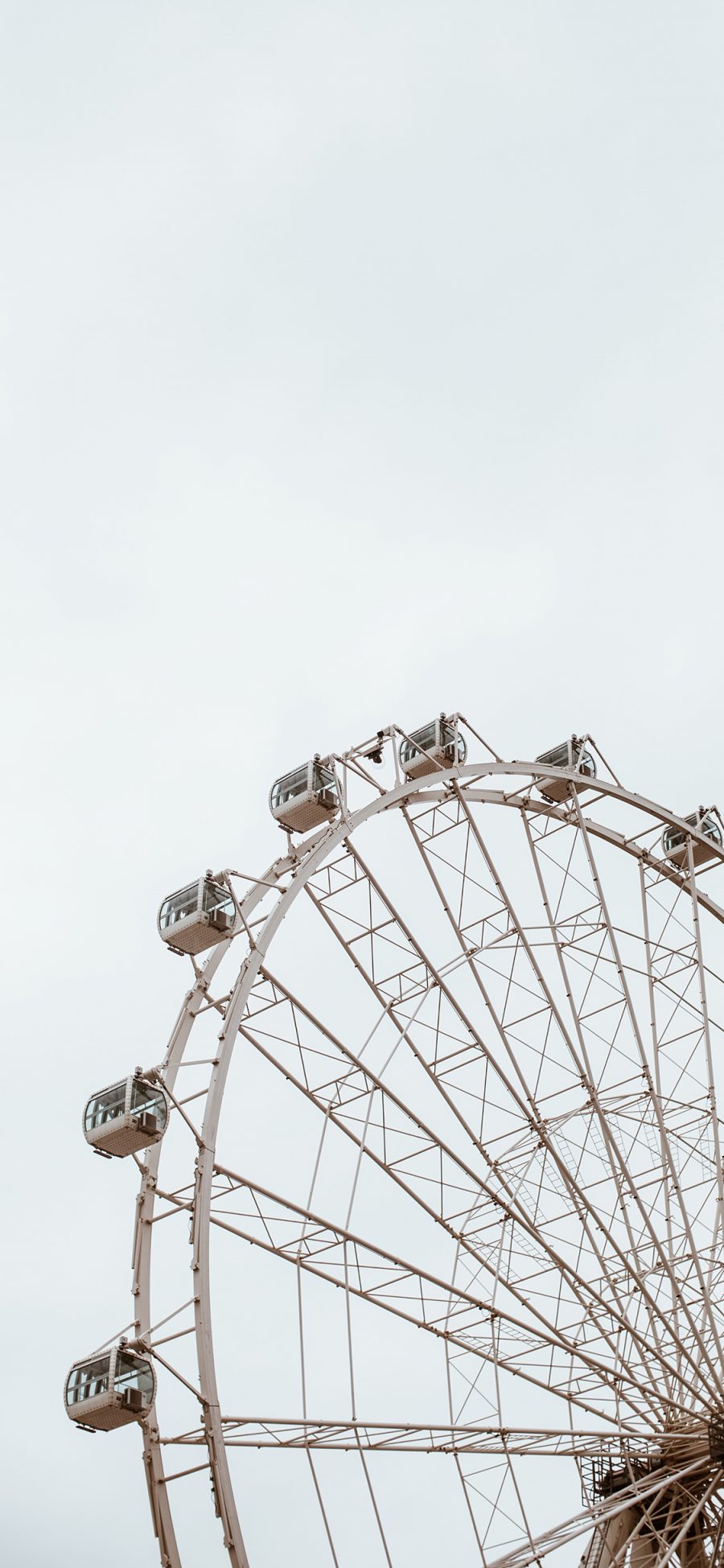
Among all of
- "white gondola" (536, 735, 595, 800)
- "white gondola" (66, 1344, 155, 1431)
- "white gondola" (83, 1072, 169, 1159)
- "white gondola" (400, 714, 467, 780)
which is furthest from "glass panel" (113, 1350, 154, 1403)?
"white gondola" (536, 735, 595, 800)

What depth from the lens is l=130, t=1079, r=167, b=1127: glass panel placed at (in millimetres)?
32469

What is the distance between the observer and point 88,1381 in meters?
30.1

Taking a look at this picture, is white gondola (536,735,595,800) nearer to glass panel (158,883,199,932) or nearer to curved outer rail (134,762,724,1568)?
curved outer rail (134,762,724,1568)

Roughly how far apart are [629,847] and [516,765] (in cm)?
767

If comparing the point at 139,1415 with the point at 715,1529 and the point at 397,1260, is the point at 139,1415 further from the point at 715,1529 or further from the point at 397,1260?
the point at 715,1529

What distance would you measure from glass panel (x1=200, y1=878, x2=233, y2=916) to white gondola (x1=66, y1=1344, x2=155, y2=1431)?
349 inches

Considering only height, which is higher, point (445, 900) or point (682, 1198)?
point (445, 900)

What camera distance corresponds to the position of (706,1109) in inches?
1837

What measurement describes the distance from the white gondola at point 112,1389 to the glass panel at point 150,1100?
4.23 meters

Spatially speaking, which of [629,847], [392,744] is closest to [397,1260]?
[392,744]

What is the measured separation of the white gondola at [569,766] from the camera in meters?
44.8

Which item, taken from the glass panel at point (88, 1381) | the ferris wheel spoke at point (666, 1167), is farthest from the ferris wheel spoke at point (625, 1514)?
the glass panel at point (88, 1381)

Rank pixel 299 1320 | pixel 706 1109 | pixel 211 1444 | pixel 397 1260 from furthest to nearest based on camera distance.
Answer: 1. pixel 706 1109
2. pixel 397 1260
3. pixel 299 1320
4. pixel 211 1444

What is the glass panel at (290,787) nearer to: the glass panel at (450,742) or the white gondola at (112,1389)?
the glass panel at (450,742)
